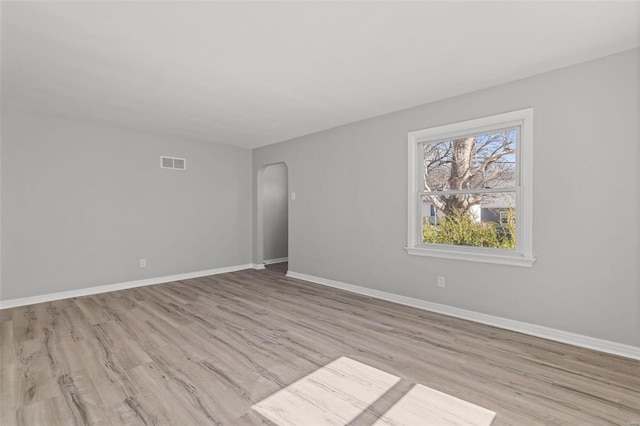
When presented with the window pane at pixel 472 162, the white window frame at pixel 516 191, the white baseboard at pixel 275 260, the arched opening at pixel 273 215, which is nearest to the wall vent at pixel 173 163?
the arched opening at pixel 273 215

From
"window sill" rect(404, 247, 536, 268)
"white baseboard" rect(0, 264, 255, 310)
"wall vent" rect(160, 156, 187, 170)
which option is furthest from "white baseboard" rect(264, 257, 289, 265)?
"window sill" rect(404, 247, 536, 268)

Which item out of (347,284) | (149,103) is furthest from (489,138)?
(149,103)

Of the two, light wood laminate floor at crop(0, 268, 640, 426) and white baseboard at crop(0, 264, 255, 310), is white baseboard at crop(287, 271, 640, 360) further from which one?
white baseboard at crop(0, 264, 255, 310)

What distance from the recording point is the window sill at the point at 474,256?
117 inches

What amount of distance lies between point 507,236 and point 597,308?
0.91 m

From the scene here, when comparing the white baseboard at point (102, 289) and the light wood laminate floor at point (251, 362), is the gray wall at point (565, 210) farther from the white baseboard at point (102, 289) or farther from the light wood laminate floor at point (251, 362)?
the white baseboard at point (102, 289)

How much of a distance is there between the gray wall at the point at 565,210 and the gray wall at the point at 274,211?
3.39 meters

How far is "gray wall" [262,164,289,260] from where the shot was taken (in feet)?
22.2

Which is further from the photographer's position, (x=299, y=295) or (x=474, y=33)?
(x=299, y=295)

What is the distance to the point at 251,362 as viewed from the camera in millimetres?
2391

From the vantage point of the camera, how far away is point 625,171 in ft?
8.11

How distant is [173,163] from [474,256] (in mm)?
4803

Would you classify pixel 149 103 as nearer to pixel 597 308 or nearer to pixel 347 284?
pixel 347 284

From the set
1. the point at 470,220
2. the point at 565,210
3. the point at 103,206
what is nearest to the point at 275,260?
the point at 103,206
